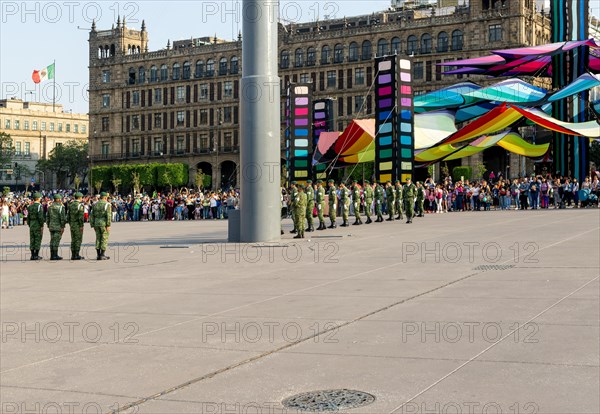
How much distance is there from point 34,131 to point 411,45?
210 ft

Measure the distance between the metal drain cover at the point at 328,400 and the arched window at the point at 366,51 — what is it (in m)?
89.8

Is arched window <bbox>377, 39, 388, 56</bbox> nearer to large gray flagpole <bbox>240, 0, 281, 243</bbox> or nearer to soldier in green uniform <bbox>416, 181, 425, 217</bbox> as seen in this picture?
soldier in green uniform <bbox>416, 181, 425, 217</bbox>

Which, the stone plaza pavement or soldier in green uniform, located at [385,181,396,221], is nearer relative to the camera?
the stone plaza pavement

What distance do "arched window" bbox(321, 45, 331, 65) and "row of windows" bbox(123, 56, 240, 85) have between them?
9738 millimetres

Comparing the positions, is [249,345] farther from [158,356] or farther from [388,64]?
[388,64]

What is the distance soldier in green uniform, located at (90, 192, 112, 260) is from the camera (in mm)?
17547

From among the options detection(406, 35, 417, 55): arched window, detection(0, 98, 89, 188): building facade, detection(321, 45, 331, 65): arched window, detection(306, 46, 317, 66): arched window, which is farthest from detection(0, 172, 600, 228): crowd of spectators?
detection(0, 98, 89, 188): building facade

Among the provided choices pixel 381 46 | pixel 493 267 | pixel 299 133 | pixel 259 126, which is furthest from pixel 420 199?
pixel 381 46

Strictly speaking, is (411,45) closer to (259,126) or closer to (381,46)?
(381,46)

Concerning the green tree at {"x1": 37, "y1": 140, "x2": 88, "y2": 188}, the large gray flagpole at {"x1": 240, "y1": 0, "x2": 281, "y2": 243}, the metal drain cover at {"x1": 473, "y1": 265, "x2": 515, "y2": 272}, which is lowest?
the metal drain cover at {"x1": 473, "y1": 265, "x2": 515, "y2": 272}

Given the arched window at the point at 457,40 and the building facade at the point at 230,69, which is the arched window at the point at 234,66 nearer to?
the building facade at the point at 230,69

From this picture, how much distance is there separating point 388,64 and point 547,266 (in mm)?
20773

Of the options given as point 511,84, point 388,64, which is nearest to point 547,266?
point 388,64

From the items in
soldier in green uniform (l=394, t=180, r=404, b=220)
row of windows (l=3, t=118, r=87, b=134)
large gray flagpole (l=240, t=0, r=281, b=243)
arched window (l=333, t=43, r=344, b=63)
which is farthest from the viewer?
row of windows (l=3, t=118, r=87, b=134)
